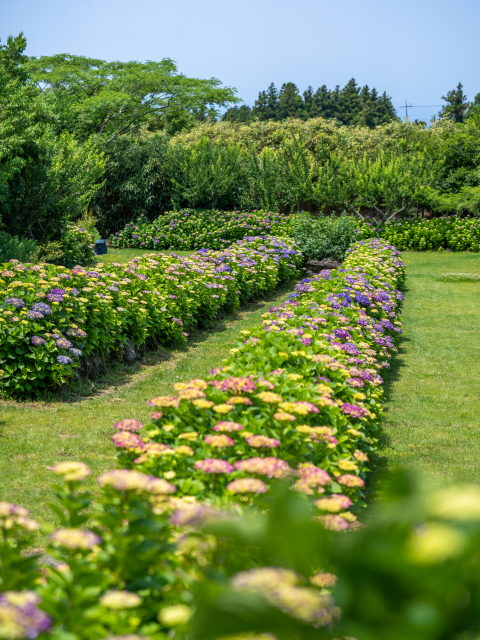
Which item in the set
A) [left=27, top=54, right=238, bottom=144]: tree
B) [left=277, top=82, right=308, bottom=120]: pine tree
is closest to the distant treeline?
[left=277, top=82, right=308, bottom=120]: pine tree

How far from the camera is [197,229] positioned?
58.9ft

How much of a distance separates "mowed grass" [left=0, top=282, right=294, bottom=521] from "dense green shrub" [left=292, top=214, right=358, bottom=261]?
24.1 ft

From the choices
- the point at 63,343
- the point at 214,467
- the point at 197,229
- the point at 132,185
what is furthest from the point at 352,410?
the point at 132,185

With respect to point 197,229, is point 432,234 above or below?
below

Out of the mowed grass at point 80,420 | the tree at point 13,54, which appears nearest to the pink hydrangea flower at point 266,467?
the mowed grass at point 80,420

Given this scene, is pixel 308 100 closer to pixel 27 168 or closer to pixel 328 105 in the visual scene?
pixel 328 105

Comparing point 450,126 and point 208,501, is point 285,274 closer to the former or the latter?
point 208,501

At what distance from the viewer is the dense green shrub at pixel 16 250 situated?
8258mm

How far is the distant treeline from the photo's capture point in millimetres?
57125

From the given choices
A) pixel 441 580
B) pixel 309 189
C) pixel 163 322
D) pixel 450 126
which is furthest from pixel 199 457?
pixel 450 126

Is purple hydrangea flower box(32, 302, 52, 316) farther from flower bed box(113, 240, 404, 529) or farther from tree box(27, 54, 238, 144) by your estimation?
tree box(27, 54, 238, 144)

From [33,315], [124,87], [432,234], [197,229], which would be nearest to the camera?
[33,315]

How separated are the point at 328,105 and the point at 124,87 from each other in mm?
43916

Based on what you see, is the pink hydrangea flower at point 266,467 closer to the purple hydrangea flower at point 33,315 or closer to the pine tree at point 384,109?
the purple hydrangea flower at point 33,315
